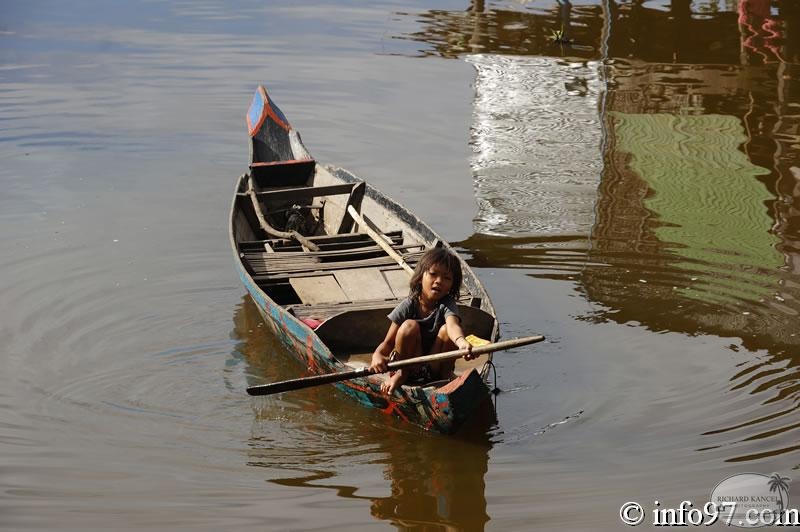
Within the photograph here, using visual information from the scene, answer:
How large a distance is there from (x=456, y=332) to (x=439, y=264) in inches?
14.9

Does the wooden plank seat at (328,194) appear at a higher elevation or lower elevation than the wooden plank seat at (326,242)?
higher

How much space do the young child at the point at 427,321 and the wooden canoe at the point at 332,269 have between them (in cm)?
12

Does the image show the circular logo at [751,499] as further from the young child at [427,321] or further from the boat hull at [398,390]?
the young child at [427,321]

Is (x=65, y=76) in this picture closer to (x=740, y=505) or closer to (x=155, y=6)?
(x=155, y=6)

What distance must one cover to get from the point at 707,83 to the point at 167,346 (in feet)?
28.0

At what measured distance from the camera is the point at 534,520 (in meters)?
5.18

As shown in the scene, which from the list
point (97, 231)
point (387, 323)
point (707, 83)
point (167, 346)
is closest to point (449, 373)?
point (387, 323)

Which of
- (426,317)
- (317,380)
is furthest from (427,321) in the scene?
(317,380)

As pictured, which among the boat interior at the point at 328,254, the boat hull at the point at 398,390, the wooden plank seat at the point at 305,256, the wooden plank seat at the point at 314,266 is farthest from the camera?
the wooden plank seat at the point at 305,256

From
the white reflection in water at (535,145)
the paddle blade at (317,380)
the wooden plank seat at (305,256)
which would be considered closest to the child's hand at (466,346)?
the paddle blade at (317,380)

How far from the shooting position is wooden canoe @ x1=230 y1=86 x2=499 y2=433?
19.1ft

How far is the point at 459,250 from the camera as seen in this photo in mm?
8594

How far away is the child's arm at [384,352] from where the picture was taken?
5.61 metres

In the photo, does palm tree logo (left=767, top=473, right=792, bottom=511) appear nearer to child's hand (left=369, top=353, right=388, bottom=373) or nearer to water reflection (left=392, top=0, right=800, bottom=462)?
water reflection (left=392, top=0, right=800, bottom=462)
